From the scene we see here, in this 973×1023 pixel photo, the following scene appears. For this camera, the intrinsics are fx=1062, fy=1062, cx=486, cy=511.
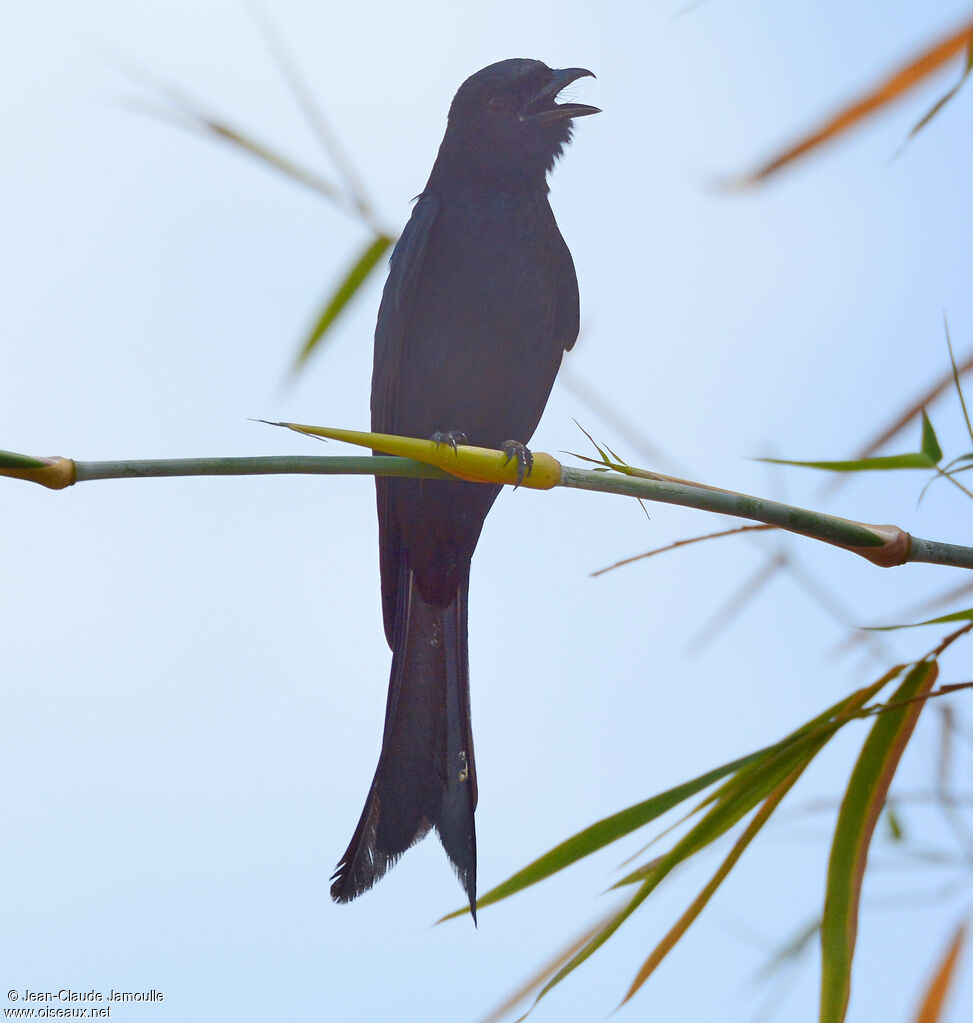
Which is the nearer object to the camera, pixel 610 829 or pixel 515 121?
pixel 610 829

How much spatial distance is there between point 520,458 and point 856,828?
2.16 ft

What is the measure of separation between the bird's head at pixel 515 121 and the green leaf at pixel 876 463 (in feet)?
4.44

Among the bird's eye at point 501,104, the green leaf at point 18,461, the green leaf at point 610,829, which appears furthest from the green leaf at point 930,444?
the bird's eye at point 501,104

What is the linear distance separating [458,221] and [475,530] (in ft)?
2.31

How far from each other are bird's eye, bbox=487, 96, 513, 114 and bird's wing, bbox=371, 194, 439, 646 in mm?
322

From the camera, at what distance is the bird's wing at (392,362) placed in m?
2.36

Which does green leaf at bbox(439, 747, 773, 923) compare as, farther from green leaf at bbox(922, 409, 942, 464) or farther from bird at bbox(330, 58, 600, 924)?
bird at bbox(330, 58, 600, 924)

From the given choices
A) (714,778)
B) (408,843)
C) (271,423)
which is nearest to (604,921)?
(714,778)

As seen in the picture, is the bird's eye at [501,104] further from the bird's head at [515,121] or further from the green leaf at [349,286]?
the green leaf at [349,286]

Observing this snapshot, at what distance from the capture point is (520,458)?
1.54 metres

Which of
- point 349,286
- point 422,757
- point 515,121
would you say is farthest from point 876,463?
point 515,121

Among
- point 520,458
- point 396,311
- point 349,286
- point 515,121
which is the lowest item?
point 520,458

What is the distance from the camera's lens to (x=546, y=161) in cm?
253

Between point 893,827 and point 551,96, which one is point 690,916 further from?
point 551,96
